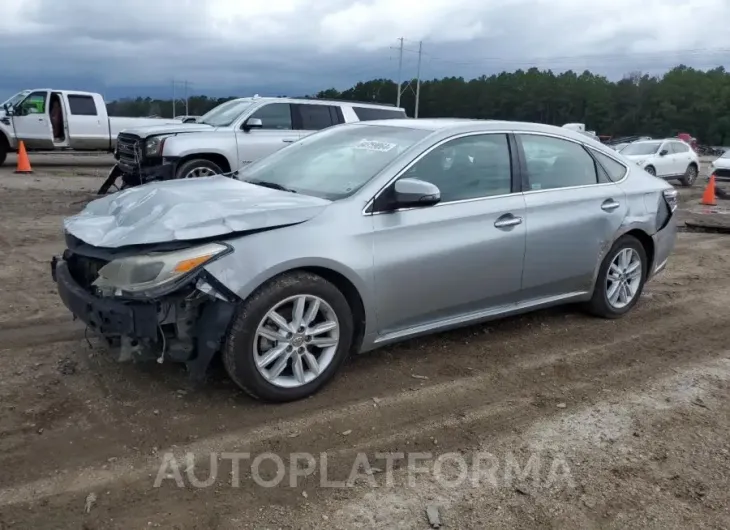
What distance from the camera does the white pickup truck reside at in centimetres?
1770

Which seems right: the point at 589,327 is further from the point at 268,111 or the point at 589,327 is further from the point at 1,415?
the point at 268,111

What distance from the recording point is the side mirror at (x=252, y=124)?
11.4 metres

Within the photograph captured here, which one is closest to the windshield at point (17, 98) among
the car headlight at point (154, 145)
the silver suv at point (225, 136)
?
the silver suv at point (225, 136)

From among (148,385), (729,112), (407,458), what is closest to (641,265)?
(407,458)

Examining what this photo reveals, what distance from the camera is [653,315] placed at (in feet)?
19.9

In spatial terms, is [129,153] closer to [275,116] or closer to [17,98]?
[275,116]

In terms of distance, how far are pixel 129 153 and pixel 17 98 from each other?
345 inches

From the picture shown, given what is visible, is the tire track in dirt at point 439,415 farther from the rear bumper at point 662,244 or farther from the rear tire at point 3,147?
the rear tire at point 3,147

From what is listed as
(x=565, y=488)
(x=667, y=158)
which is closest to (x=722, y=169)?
(x=667, y=158)

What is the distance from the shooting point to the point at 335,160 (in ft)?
15.8

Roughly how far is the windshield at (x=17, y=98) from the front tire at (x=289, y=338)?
55.9 ft

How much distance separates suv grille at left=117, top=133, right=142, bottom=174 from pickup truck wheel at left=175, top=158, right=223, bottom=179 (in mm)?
795

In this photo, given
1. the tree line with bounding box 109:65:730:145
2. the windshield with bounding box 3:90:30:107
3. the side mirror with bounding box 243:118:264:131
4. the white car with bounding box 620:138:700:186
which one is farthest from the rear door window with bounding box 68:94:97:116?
the tree line with bounding box 109:65:730:145

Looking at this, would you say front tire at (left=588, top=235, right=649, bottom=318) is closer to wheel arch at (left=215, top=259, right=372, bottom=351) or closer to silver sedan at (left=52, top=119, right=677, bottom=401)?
silver sedan at (left=52, top=119, right=677, bottom=401)
